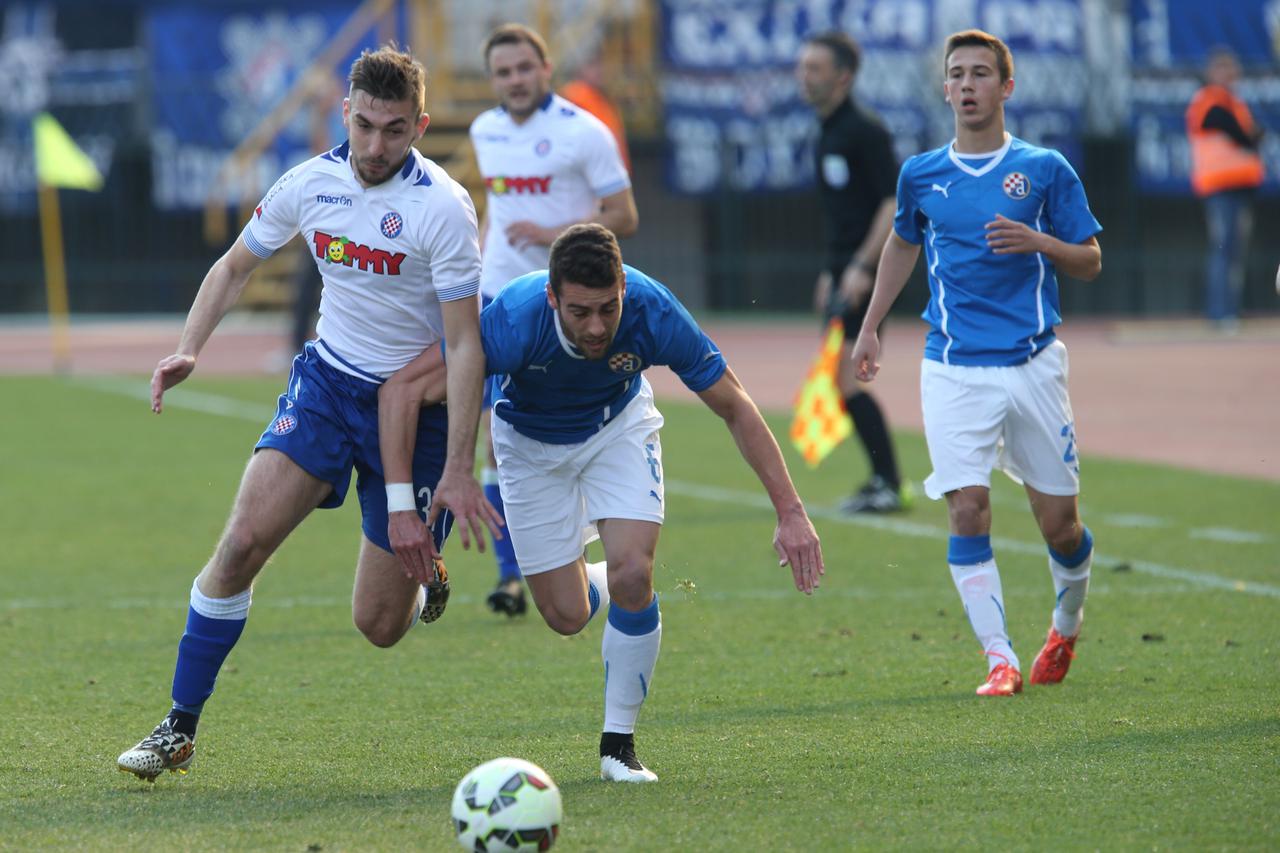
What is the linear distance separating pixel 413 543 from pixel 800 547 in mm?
1149

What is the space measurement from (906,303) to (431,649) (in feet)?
66.9

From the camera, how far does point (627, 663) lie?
556cm

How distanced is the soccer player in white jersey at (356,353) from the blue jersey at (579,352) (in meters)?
0.12

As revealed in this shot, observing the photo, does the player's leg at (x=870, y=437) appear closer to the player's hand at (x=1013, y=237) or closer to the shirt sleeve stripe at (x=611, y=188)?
the shirt sleeve stripe at (x=611, y=188)

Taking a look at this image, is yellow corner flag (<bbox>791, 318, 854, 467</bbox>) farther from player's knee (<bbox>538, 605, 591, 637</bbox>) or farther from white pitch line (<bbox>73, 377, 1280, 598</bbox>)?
player's knee (<bbox>538, 605, 591, 637</bbox>)

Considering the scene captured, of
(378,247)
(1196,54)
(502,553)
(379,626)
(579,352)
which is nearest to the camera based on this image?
(579,352)

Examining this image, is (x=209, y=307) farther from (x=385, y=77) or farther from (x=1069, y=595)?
(x=1069, y=595)

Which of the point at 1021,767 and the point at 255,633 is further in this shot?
the point at 255,633

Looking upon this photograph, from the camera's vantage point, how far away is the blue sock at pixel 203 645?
18.4 feet

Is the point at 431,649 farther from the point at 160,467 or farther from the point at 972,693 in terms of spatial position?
the point at 160,467

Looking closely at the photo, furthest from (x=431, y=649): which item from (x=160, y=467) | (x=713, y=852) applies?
(x=160, y=467)

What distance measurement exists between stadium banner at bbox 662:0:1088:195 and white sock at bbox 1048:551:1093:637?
59.7ft

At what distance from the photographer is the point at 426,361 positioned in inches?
233

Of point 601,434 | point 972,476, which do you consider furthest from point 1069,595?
point 601,434
